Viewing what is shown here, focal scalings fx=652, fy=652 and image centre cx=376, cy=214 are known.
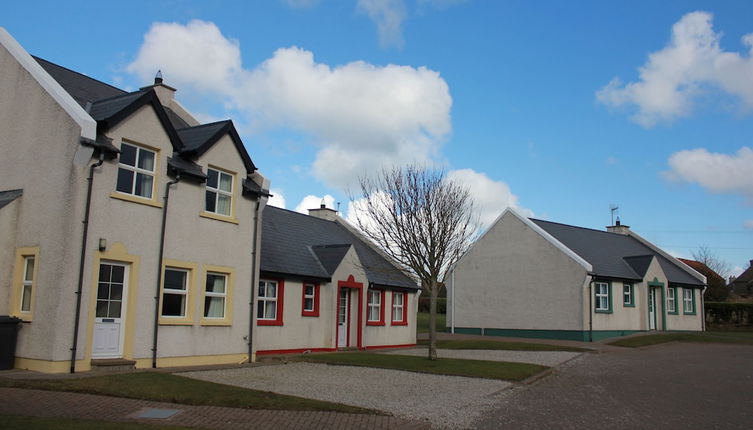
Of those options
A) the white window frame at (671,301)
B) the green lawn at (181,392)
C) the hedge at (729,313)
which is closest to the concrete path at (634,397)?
the green lawn at (181,392)

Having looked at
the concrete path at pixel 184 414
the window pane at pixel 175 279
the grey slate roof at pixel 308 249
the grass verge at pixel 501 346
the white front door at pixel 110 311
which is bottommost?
the concrete path at pixel 184 414

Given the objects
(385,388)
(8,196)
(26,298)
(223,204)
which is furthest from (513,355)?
(8,196)

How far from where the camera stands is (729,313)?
46.0 m

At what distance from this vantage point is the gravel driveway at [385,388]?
1208 centimetres

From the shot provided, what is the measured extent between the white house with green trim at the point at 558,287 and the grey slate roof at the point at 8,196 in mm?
25620

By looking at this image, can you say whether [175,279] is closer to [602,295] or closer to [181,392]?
[181,392]

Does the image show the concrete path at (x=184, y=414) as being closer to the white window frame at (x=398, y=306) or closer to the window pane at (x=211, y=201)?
the window pane at (x=211, y=201)

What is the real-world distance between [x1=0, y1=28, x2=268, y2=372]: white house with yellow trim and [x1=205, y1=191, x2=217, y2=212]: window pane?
1.9 inches

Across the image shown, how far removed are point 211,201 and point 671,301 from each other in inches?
1251

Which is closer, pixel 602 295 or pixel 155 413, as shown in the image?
pixel 155 413

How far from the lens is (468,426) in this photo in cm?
1080

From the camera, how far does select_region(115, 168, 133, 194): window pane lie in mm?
16062

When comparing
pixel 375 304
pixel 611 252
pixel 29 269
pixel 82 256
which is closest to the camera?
pixel 82 256

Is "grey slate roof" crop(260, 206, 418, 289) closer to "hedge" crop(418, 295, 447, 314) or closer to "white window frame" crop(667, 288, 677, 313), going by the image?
"white window frame" crop(667, 288, 677, 313)
